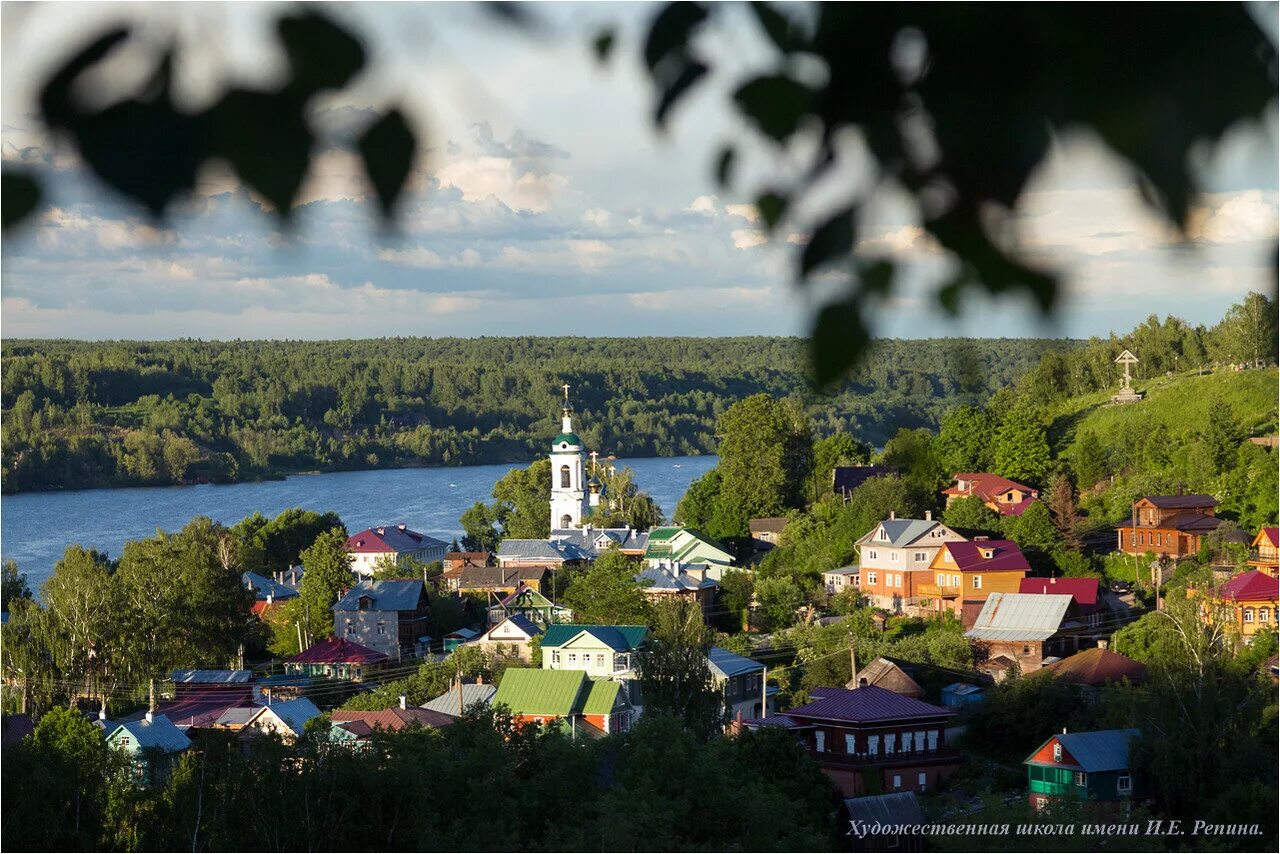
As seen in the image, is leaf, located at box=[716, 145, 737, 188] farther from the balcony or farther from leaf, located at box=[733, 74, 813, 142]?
the balcony

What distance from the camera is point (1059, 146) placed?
850 millimetres

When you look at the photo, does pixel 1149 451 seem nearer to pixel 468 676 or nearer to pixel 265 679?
pixel 468 676

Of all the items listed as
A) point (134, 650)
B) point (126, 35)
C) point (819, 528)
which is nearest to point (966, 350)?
point (126, 35)

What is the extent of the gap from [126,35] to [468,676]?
1730 centimetres

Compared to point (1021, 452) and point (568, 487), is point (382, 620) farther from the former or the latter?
point (1021, 452)

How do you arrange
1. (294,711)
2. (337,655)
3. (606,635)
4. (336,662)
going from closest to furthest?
(294,711) → (606,635) → (336,662) → (337,655)

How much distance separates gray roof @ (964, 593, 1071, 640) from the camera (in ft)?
58.7

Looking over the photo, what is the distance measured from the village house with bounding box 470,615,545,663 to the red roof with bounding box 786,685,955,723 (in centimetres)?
531

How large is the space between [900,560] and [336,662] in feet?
25.5

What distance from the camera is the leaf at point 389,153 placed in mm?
876

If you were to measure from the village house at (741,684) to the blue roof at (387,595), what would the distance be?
6.20 meters

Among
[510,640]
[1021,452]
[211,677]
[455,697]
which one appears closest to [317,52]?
[455,697]

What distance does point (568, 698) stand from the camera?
16.1m

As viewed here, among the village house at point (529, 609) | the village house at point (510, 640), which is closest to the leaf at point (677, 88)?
the village house at point (510, 640)
